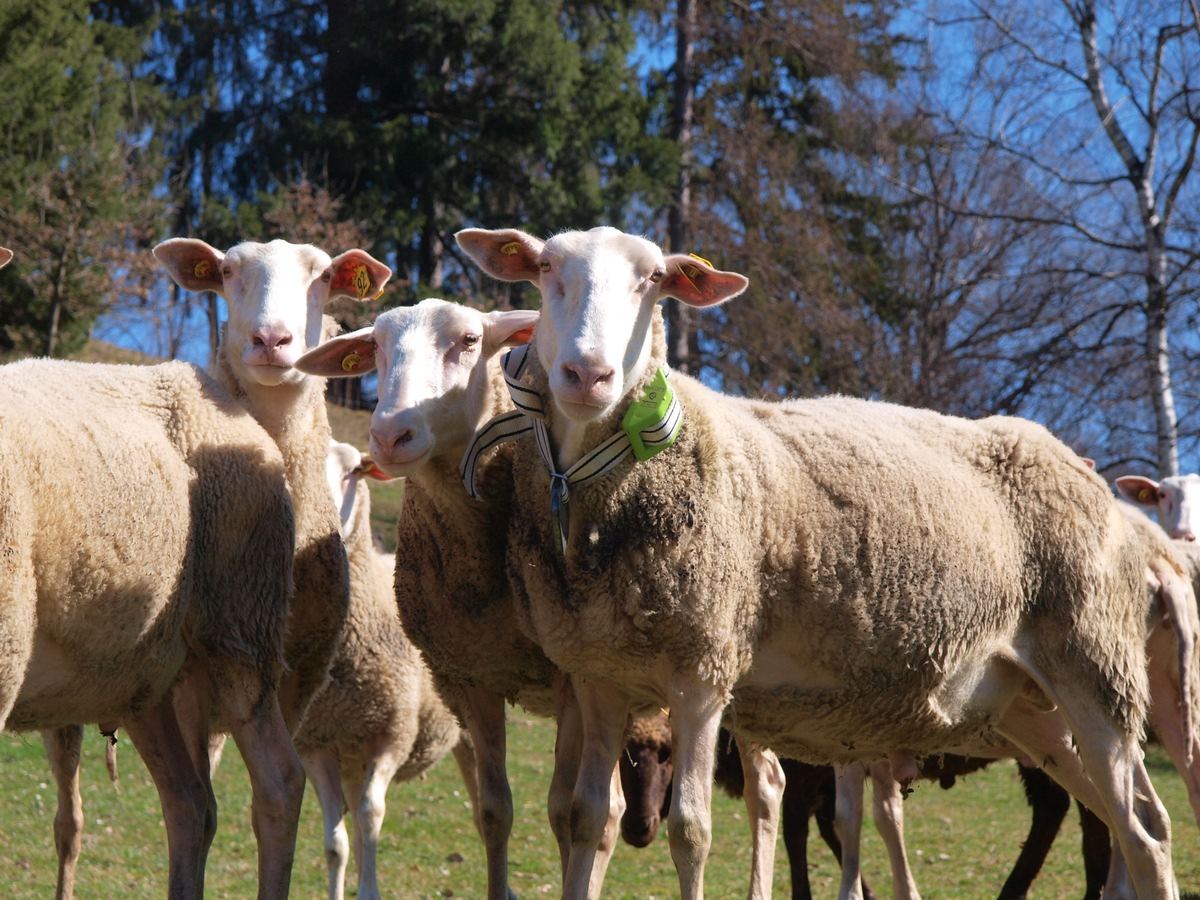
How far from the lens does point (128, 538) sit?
3.92 m

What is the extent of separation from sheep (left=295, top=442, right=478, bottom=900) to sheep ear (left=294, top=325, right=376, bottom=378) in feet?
6.58

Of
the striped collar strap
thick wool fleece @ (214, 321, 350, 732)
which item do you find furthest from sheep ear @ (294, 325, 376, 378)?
the striped collar strap

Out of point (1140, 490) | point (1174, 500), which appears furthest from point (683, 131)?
point (1174, 500)

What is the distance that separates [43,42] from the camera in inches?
759

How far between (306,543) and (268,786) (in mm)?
893

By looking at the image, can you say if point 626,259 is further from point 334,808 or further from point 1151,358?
point 1151,358

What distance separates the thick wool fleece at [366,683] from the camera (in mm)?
6832

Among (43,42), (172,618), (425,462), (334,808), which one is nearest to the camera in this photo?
(172,618)

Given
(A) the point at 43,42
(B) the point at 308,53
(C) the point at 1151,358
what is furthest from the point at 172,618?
(B) the point at 308,53

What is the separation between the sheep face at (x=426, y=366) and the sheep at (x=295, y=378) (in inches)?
8.0

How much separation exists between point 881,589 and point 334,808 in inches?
145

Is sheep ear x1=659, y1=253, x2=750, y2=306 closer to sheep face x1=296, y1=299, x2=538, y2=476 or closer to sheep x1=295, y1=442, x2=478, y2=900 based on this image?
sheep face x1=296, y1=299, x2=538, y2=476

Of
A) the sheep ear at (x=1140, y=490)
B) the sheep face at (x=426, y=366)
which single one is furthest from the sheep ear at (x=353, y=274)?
the sheep ear at (x=1140, y=490)

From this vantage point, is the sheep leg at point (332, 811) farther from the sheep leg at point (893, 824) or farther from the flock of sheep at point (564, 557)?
the sheep leg at point (893, 824)
